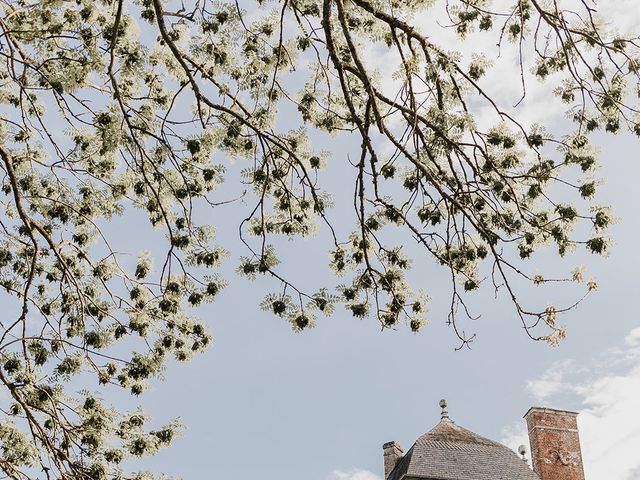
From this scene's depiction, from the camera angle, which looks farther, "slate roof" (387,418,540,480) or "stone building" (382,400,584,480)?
"stone building" (382,400,584,480)

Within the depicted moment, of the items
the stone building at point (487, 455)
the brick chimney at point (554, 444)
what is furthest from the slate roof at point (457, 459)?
the brick chimney at point (554, 444)

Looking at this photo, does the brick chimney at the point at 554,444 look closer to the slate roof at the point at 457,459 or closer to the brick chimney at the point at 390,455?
the slate roof at the point at 457,459

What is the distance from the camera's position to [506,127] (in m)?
6.45

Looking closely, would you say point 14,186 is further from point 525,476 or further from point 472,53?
point 525,476

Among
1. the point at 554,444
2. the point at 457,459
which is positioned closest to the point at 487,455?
the point at 457,459

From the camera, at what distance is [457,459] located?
71.2 ft

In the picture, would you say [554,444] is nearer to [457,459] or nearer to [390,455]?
[457,459]

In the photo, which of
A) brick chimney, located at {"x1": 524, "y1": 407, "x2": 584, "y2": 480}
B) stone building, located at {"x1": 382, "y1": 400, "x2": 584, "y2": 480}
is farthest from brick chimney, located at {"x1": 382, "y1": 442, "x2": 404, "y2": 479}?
brick chimney, located at {"x1": 524, "y1": 407, "x2": 584, "y2": 480}

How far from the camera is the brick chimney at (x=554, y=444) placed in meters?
23.0

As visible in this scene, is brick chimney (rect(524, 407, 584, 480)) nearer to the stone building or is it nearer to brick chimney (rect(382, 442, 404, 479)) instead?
the stone building

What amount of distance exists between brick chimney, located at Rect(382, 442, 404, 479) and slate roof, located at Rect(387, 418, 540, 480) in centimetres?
36

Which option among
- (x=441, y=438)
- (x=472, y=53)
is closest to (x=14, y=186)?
(x=472, y=53)

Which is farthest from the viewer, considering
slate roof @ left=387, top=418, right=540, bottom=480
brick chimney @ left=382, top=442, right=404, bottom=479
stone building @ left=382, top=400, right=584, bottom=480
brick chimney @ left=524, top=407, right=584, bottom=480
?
brick chimney @ left=382, top=442, right=404, bottom=479

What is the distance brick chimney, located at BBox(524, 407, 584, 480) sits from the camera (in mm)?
22984
